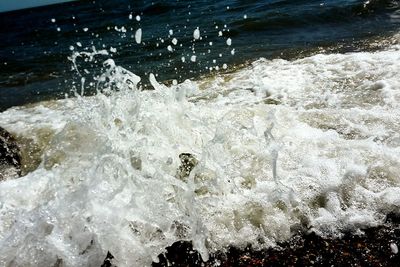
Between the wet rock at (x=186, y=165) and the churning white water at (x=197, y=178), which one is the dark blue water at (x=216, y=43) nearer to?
the churning white water at (x=197, y=178)

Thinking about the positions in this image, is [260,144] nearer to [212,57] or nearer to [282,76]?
[282,76]

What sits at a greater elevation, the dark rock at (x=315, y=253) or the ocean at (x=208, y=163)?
the ocean at (x=208, y=163)

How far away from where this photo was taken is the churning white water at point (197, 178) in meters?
3.11

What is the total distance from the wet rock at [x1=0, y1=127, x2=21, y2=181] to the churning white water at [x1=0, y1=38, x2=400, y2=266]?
13 centimetres

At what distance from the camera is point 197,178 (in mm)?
3914

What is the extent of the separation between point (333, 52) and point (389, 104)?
4027 mm

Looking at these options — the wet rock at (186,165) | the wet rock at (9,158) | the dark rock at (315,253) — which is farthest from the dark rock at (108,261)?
the wet rock at (9,158)

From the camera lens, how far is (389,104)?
16.6 feet

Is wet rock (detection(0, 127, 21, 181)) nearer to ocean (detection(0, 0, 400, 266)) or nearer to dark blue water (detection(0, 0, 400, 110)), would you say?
ocean (detection(0, 0, 400, 266))

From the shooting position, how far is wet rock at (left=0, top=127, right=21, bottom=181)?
4582mm

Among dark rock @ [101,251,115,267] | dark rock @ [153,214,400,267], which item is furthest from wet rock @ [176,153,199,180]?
dark rock @ [101,251,115,267]

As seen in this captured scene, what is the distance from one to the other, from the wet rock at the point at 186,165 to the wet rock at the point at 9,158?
2025 mm

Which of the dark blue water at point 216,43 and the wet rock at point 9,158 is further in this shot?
the dark blue water at point 216,43

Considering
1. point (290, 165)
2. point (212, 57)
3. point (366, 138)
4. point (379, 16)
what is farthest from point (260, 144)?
point (379, 16)
